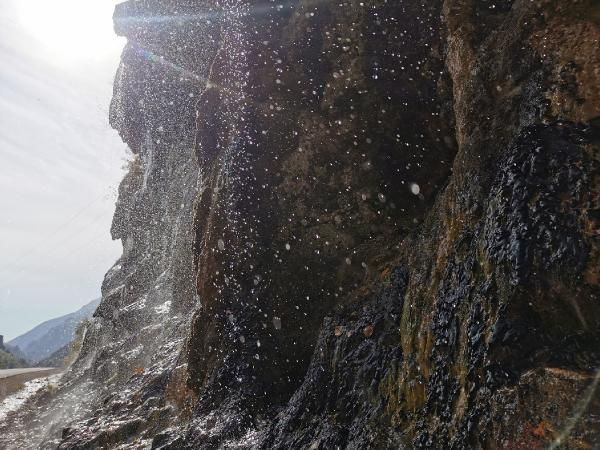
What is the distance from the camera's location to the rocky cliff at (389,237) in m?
2.41

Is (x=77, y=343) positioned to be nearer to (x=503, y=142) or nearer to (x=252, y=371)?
(x=252, y=371)

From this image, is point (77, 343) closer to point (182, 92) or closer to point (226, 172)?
point (182, 92)

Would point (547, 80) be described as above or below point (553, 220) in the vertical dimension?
above

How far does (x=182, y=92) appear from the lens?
1730 centimetres

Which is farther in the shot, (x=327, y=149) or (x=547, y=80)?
(x=327, y=149)

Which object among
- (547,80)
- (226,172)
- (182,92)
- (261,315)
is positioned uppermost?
(182,92)

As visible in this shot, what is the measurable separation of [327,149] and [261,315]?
2.34 metres

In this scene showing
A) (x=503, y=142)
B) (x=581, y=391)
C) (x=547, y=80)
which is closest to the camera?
(x=581, y=391)

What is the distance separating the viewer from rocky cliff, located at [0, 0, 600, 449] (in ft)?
7.89

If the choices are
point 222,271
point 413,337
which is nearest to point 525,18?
point 413,337

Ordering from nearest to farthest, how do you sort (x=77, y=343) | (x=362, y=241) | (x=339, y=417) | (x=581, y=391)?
1. (x=581, y=391)
2. (x=339, y=417)
3. (x=362, y=241)
4. (x=77, y=343)

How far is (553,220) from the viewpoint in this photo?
8.02 feet

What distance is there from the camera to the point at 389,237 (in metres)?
5.87

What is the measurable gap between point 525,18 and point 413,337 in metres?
2.30
